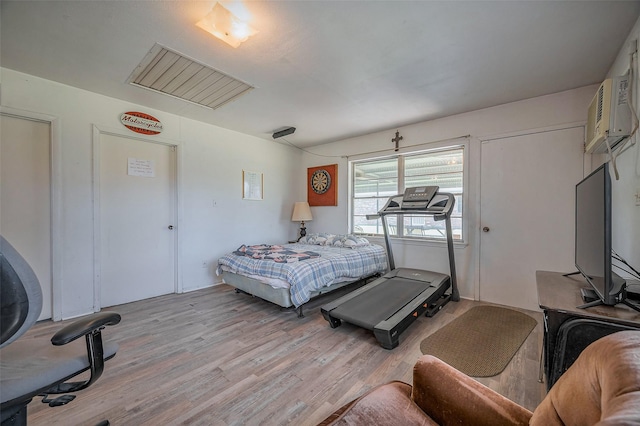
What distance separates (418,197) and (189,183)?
10.6 feet

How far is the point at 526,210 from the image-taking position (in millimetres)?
3100

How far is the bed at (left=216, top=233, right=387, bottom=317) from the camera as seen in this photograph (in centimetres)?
278

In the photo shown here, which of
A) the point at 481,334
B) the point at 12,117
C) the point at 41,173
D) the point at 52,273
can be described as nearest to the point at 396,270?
the point at 481,334

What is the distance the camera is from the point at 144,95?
119 inches

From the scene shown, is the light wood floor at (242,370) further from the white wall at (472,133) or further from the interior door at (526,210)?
the white wall at (472,133)

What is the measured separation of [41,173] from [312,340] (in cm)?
331

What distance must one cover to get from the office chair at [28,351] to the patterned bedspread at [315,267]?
5.59 feet

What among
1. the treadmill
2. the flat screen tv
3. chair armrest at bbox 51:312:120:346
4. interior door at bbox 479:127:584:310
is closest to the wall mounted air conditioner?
the flat screen tv

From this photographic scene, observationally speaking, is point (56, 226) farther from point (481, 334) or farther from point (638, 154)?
point (638, 154)

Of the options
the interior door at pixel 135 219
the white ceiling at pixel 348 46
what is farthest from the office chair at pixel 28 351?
the interior door at pixel 135 219

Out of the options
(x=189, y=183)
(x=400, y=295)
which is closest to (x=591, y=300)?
(x=400, y=295)

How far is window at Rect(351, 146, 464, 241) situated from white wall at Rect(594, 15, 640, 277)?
154 centimetres

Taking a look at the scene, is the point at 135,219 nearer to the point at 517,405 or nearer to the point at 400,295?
the point at 400,295

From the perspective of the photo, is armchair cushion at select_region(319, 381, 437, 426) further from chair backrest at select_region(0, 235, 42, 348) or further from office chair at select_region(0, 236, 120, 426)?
chair backrest at select_region(0, 235, 42, 348)
